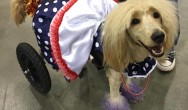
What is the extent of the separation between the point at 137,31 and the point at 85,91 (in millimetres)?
631

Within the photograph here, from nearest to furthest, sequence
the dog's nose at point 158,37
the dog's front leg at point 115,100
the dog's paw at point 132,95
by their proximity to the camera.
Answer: the dog's nose at point 158,37 < the dog's front leg at point 115,100 < the dog's paw at point 132,95

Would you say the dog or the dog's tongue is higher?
the dog

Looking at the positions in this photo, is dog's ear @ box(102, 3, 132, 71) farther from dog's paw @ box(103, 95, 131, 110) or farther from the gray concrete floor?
the gray concrete floor

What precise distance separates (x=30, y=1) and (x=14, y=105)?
54 cm

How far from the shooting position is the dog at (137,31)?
98 cm

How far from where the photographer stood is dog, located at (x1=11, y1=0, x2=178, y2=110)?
38.7 inches

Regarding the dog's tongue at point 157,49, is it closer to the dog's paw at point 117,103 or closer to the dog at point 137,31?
the dog at point 137,31

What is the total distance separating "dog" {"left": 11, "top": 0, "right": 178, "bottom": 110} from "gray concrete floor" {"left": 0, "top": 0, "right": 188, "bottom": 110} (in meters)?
0.42

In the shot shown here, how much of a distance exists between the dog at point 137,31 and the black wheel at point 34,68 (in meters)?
0.34

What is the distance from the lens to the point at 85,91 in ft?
5.09

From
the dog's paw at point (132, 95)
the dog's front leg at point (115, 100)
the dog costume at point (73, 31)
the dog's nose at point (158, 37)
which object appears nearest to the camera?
the dog's nose at point (158, 37)

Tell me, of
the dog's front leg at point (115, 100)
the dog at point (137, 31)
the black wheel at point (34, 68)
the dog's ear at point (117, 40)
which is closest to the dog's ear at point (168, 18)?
the dog at point (137, 31)

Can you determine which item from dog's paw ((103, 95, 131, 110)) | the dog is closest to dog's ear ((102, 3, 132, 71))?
the dog

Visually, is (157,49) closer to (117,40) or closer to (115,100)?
(117,40)
